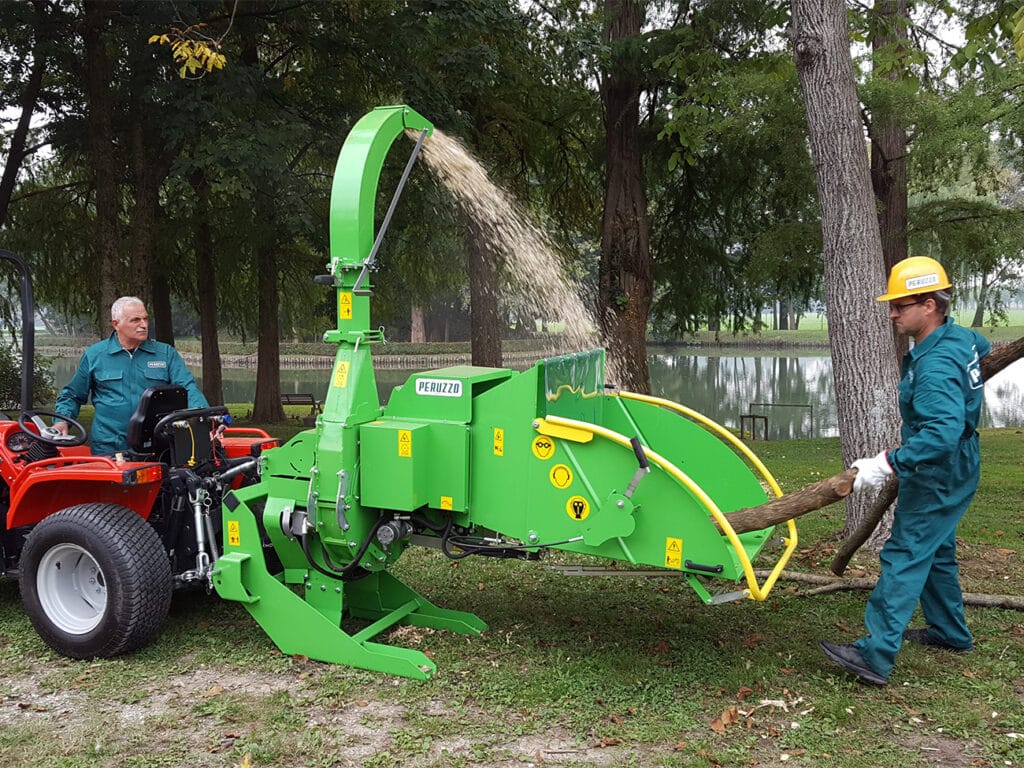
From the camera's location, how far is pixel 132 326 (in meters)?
4.73

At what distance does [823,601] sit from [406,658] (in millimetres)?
2369

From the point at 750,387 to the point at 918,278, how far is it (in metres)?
25.9

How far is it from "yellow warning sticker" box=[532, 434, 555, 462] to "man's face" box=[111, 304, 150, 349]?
2358mm

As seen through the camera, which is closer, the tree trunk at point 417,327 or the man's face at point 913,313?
the man's face at point 913,313

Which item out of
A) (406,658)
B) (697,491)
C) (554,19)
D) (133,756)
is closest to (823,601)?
(697,491)

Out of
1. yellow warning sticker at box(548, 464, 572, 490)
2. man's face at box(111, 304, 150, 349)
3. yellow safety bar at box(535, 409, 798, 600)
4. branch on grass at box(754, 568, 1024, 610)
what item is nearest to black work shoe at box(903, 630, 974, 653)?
branch on grass at box(754, 568, 1024, 610)

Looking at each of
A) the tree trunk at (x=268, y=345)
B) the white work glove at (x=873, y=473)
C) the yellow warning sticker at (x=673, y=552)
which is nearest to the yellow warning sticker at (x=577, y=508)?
the yellow warning sticker at (x=673, y=552)

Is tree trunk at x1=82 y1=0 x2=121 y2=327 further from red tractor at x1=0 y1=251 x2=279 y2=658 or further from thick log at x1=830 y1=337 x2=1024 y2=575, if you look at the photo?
thick log at x1=830 y1=337 x2=1024 y2=575

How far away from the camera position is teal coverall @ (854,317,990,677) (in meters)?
3.59

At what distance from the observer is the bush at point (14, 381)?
17370mm

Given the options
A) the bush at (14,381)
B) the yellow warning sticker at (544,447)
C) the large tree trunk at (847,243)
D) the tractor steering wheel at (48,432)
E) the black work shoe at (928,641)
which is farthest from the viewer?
the bush at (14,381)

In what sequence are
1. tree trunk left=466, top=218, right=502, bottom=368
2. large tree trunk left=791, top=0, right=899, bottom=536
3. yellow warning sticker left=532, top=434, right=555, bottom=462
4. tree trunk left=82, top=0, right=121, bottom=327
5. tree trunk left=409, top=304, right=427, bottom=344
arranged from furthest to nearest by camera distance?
1. tree trunk left=409, top=304, right=427, bottom=344
2. tree trunk left=466, top=218, right=502, bottom=368
3. tree trunk left=82, top=0, right=121, bottom=327
4. large tree trunk left=791, top=0, right=899, bottom=536
5. yellow warning sticker left=532, top=434, right=555, bottom=462

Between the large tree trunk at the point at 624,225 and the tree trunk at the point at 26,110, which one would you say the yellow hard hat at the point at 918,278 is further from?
the tree trunk at the point at 26,110

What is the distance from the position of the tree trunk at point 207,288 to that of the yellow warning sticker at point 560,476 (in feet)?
33.1
